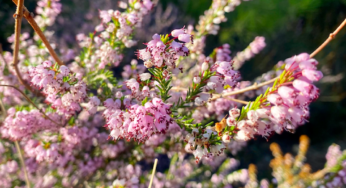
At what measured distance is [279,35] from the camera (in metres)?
4.27

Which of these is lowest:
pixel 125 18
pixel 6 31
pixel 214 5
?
pixel 125 18

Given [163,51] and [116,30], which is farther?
[116,30]

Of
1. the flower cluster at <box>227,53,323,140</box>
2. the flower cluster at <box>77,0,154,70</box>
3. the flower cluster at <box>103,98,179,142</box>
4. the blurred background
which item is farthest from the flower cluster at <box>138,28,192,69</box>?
the blurred background

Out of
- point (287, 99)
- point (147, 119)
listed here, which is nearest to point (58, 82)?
point (147, 119)

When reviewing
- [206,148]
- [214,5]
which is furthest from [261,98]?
[214,5]

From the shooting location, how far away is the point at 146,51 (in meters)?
0.85

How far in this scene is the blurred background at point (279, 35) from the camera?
13.2 ft

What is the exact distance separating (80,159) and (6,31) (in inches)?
118

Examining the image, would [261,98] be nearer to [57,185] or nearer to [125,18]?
[125,18]

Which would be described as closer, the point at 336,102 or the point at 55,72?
the point at 55,72

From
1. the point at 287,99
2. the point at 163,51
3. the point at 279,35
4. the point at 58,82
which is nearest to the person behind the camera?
the point at 287,99

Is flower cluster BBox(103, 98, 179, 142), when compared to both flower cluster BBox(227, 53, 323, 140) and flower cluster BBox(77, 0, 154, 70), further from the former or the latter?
flower cluster BBox(77, 0, 154, 70)

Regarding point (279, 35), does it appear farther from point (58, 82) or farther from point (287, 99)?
point (58, 82)

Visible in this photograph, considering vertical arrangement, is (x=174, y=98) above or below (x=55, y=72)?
above
